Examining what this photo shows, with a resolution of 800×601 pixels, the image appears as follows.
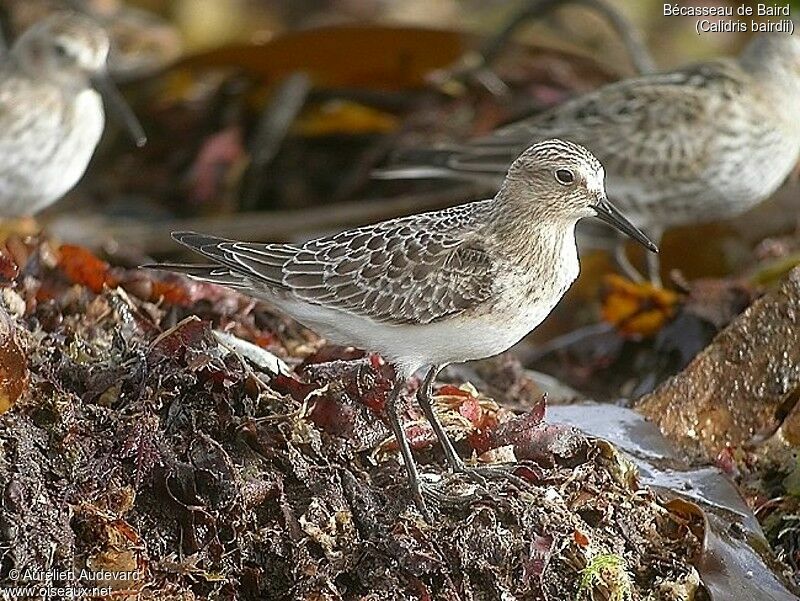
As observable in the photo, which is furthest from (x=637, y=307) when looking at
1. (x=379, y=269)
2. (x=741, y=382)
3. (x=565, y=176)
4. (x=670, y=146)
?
(x=379, y=269)

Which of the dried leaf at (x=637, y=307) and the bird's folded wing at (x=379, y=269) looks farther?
the dried leaf at (x=637, y=307)

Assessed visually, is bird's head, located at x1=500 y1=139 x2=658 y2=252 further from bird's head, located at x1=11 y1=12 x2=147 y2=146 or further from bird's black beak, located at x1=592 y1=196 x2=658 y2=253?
bird's head, located at x1=11 y1=12 x2=147 y2=146

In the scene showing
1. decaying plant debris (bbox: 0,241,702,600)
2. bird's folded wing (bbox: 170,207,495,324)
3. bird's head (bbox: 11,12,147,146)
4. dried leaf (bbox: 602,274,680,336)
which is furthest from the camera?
bird's head (bbox: 11,12,147,146)

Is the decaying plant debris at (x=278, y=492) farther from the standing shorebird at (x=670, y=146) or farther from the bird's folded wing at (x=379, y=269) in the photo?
the standing shorebird at (x=670, y=146)

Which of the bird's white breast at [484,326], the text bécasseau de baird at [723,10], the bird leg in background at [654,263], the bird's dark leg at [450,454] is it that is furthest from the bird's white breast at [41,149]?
the text bécasseau de baird at [723,10]

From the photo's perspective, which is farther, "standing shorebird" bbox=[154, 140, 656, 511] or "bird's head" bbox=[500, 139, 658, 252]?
"bird's head" bbox=[500, 139, 658, 252]

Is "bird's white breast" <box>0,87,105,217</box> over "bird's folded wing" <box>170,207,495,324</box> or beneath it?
beneath

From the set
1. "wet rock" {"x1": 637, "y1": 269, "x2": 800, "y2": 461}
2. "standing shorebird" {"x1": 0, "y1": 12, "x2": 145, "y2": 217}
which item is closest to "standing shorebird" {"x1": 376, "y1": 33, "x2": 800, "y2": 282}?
"standing shorebird" {"x1": 0, "y1": 12, "x2": 145, "y2": 217}
